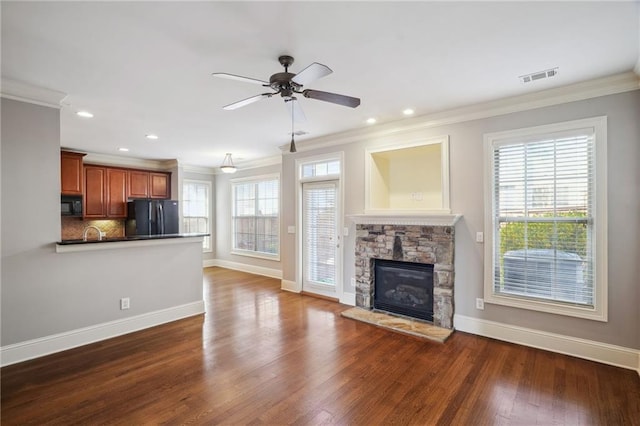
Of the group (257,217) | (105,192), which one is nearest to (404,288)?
(257,217)

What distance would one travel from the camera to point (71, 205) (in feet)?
19.5

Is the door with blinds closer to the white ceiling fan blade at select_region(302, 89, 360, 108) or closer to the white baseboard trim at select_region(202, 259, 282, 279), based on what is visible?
the white baseboard trim at select_region(202, 259, 282, 279)

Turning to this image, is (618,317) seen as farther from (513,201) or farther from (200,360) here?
(200,360)

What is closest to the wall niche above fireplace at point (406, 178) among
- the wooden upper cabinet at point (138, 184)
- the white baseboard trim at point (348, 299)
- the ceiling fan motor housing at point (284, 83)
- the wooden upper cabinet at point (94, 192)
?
the white baseboard trim at point (348, 299)

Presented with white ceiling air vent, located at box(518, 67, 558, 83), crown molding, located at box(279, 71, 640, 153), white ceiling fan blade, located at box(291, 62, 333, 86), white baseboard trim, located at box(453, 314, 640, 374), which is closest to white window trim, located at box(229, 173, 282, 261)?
crown molding, located at box(279, 71, 640, 153)

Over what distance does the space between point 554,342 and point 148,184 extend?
7979 millimetres

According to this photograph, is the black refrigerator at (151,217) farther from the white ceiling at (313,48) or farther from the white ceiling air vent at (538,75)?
the white ceiling air vent at (538,75)

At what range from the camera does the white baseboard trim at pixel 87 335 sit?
10.0 ft

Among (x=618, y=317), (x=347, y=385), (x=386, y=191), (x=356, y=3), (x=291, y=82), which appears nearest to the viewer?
(x=356, y=3)

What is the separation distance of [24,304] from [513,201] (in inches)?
210

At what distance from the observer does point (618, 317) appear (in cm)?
298

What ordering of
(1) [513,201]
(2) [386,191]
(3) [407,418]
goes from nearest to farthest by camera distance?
(3) [407,418]
(1) [513,201]
(2) [386,191]

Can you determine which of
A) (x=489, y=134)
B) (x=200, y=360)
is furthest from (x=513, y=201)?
(x=200, y=360)

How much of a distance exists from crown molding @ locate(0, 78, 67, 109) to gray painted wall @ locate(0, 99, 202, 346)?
0.06 metres
